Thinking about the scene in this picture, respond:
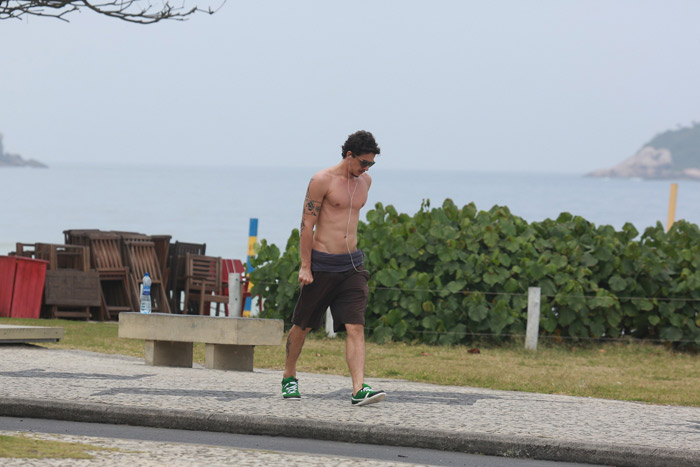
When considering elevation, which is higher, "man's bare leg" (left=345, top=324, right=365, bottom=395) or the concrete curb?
"man's bare leg" (left=345, top=324, right=365, bottom=395)

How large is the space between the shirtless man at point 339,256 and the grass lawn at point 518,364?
10.3ft

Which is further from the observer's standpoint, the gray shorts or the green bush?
the green bush

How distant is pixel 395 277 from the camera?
16.4m

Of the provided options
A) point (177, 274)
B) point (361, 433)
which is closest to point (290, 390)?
point (361, 433)

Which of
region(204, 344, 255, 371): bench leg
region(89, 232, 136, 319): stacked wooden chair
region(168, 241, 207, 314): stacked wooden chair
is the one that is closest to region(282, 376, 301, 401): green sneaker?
region(204, 344, 255, 371): bench leg

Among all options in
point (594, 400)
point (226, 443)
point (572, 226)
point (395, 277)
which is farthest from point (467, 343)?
point (226, 443)

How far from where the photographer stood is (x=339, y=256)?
9039 mm

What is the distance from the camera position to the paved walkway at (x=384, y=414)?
7.77 meters

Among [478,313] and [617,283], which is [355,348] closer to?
[478,313]

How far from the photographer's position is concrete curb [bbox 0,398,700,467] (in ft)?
24.9

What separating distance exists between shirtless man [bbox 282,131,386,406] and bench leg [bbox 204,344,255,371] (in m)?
2.79

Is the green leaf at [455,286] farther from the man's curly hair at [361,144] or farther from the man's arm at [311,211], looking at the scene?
the man's curly hair at [361,144]

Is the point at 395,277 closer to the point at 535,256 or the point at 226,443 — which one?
the point at 535,256

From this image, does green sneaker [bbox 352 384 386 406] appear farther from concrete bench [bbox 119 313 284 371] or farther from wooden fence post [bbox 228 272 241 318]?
wooden fence post [bbox 228 272 241 318]
